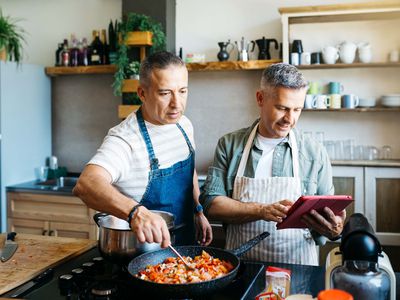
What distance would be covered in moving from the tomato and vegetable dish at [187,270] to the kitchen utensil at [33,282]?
1.26 feet

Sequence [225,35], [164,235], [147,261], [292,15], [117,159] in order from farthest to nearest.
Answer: [225,35], [292,15], [117,159], [147,261], [164,235]

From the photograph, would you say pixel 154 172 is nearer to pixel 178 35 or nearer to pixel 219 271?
pixel 219 271

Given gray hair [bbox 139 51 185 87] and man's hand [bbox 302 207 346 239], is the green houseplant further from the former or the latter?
man's hand [bbox 302 207 346 239]

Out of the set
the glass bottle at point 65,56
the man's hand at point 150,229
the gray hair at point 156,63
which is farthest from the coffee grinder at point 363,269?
the glass bottle at point 65,56

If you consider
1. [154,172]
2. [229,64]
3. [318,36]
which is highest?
[318,36]

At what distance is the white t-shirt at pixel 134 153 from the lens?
1892 millimetres

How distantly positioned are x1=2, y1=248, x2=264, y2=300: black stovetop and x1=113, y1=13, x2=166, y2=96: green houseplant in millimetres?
2881

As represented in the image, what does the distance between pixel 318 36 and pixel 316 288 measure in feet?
11.0

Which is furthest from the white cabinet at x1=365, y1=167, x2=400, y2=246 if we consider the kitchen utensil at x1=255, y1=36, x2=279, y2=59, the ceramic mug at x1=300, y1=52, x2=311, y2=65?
the kitchen utensil at x1=255, y1=36, x2=279, y2=59

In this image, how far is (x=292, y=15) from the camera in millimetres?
4191

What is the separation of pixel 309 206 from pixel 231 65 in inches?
113

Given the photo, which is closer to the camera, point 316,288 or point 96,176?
point 316,288

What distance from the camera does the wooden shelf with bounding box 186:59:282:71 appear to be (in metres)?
4.32

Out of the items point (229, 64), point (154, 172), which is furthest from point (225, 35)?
point (154, 172)
